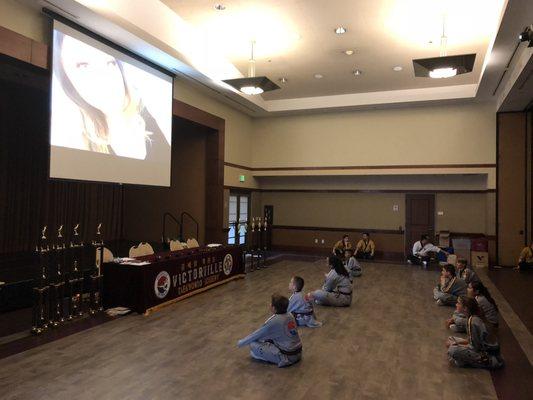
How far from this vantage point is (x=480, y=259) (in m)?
11.0

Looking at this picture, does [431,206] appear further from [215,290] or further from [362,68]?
[215,290]

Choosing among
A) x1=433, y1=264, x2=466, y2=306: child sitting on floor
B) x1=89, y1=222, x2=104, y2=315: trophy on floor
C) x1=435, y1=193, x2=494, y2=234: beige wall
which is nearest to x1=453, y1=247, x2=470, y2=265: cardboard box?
x1=435, y1=193, x2=494, y2=234: beige wall

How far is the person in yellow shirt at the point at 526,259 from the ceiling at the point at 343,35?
4564 millimetres

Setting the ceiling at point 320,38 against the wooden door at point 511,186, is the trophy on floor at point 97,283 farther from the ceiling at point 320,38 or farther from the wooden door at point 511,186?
the wooden door at point 511,186

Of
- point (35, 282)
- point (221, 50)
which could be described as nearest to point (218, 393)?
point (35, 282)

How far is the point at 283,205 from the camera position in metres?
14.4

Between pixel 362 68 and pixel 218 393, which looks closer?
pixel 218 393

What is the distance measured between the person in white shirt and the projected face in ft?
27.3

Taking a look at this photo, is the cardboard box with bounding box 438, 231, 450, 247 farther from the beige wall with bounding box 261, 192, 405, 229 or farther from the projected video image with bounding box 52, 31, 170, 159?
the projected video image with bounding box 52, 31, 170, 159

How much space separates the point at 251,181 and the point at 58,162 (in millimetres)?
8062

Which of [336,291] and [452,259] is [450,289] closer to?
[336,291]

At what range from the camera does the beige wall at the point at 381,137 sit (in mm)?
11430

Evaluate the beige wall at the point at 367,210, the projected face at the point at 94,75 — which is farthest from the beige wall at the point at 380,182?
the projected face at the point at 94,75

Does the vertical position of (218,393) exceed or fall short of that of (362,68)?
it falls short
